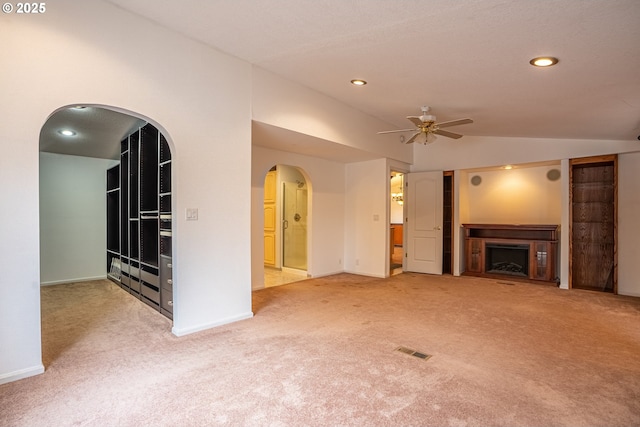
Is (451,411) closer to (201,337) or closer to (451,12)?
(201,337)

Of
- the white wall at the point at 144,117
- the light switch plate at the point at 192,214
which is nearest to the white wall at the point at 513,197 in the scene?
the white wall at the point at 144,117

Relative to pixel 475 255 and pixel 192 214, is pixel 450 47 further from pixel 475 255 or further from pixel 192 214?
pixel 475 255

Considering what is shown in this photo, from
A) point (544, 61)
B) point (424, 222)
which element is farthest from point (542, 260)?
point (544, 61)

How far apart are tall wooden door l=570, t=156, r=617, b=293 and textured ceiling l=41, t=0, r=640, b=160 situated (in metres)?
1.16

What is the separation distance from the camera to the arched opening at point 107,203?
12.6 ft

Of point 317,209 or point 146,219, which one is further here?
point 317,209

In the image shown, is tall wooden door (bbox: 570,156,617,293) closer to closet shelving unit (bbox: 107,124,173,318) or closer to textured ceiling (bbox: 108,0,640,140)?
textured ceiling (bbox: 108,0,640,140)

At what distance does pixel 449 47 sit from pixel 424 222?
444 centimetres

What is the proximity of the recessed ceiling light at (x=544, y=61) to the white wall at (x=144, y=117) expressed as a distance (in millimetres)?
2745

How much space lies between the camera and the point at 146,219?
4234 millimetres

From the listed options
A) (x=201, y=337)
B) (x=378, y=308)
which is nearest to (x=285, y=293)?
(x=378, y=308)

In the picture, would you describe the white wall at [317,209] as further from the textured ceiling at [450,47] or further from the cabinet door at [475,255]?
the cabinet door at [475,255]

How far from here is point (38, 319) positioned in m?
2.47

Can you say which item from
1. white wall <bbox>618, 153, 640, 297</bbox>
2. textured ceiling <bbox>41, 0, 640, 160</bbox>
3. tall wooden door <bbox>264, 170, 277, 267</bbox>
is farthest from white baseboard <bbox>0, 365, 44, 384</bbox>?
white wall <bbox>618, 153, 640, 297</bbox>
